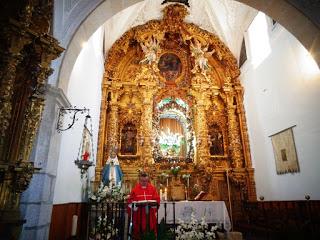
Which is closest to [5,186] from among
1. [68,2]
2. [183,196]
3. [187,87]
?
[68,2]

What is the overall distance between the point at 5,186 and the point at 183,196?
6.39 metres

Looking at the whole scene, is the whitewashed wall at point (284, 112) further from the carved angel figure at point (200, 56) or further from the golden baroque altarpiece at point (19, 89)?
the golden baroque altarpiece at point (19, 89)

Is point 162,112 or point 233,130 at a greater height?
point 162,112

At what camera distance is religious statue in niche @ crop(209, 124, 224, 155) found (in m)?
9.62

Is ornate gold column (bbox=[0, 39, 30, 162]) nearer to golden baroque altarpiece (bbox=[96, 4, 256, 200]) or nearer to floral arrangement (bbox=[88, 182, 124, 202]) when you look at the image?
floral arrangement (bbox=[88, 182, 124, 202])

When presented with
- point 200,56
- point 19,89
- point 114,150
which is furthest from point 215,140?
point 19,89

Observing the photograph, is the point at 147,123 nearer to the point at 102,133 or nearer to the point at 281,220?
the point at 102,133

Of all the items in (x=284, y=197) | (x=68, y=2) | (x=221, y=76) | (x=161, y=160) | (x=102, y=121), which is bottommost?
(x=284, y=197)

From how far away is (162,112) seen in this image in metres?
9.72

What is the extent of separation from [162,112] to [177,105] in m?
0.73

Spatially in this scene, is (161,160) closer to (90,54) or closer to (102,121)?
(102,121)

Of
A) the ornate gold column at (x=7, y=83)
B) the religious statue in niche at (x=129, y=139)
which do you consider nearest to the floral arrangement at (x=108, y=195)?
the religious statue in niche at (x=129, y=139)

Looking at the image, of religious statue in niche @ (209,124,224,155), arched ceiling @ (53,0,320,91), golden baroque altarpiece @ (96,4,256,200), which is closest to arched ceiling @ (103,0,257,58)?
golden baroque altarpiece @ (96,4,256,200)

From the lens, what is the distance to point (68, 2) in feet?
14.5
